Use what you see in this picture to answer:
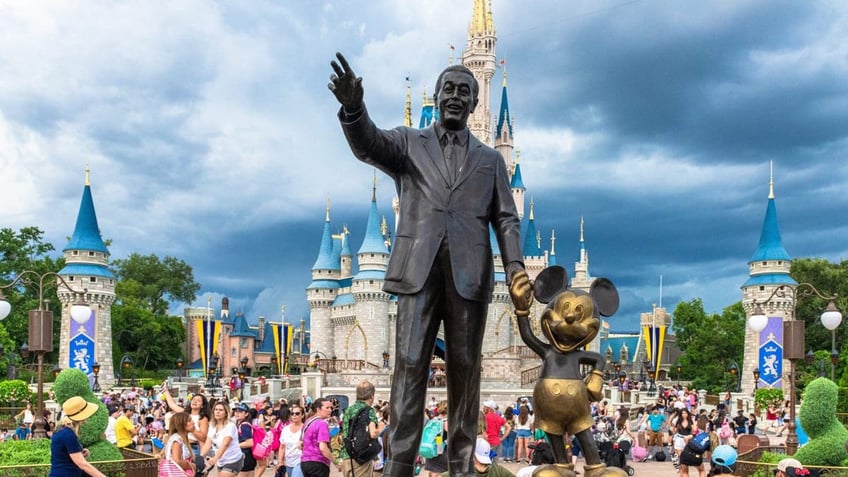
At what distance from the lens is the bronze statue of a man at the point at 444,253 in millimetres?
4414

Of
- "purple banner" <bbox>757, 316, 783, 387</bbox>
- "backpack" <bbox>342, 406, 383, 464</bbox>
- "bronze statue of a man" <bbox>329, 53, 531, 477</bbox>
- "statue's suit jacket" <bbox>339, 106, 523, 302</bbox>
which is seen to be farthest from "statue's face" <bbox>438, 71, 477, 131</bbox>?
"purple banner" <bbox>757, 316, 783, 387</bbox>

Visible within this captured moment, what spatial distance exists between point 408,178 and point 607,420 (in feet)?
51.6

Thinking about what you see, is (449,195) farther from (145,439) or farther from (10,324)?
(10,324)

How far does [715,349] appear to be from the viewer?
172 ft

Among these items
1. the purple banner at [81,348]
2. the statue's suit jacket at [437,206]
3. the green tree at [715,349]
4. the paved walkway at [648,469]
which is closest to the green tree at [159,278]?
the purple banner at [81,348]

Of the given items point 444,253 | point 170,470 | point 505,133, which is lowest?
point 170,470

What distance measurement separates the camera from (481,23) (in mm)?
70000

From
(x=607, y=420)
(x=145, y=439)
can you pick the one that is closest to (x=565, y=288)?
(x=145, y=439)

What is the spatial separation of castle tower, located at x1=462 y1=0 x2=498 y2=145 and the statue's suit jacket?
6335 cm

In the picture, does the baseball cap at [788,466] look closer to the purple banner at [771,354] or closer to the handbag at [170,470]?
the handbag at [170,470]

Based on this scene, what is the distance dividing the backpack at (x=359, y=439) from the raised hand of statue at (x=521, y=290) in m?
2.96

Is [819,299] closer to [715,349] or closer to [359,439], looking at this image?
[715,349]

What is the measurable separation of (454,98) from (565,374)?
160 centimetres

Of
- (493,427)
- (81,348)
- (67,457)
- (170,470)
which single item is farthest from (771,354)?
(67,457)
